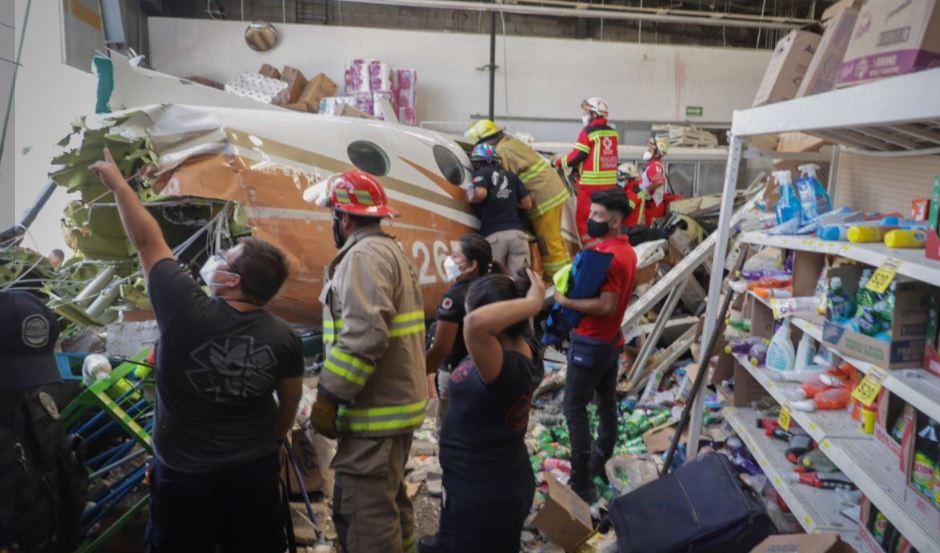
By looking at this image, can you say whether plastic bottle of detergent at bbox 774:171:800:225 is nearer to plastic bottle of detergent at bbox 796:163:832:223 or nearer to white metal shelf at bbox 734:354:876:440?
plastic bottle of detergent at bbox 796:163:832:223

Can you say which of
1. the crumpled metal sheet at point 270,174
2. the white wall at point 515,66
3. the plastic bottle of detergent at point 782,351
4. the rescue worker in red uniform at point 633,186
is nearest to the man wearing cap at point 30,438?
the crumpled metal sheet at point 270,174

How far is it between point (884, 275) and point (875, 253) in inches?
5.2

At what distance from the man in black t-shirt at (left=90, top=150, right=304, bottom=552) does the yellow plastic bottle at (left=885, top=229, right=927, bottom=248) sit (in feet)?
7.49

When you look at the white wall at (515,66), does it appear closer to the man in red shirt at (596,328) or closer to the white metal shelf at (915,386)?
the man in red shirt at (596,328)

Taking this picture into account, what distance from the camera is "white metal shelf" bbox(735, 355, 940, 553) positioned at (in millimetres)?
2000

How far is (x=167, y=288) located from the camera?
88.7 inches

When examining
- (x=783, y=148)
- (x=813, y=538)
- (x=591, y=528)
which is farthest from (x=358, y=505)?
(x=783, y=148)

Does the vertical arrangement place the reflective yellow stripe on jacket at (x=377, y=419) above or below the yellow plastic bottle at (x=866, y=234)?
below

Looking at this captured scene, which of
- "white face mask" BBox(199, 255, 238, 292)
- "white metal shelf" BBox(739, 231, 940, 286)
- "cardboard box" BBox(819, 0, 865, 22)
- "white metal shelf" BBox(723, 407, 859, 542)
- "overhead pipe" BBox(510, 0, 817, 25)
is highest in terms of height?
"overhead pipe" BBox(510, 0, 817, 25)

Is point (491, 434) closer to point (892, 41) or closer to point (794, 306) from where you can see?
point (794, 306)

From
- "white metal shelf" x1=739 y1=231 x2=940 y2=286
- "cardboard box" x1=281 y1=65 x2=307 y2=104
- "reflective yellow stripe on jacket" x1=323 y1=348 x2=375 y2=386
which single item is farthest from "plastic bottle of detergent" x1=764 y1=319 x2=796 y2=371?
"cardboard box" x1=281 y1=65 x2=307 y2=104

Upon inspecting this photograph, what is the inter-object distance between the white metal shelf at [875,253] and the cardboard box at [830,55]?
0.76 metres

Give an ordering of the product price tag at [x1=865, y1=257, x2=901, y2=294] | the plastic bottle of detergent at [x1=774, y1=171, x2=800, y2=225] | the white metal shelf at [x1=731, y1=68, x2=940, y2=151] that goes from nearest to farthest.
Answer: the white metal shelf at [x1=731, y1=68, x2=940, y2=151] → the product price tag at [x1=865, y1=257, x2=901, y2=294] → the plastic bottle of detergent at [x1=774, y1=171, x2=800, y2=225]

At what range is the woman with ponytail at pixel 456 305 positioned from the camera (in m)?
3.29
